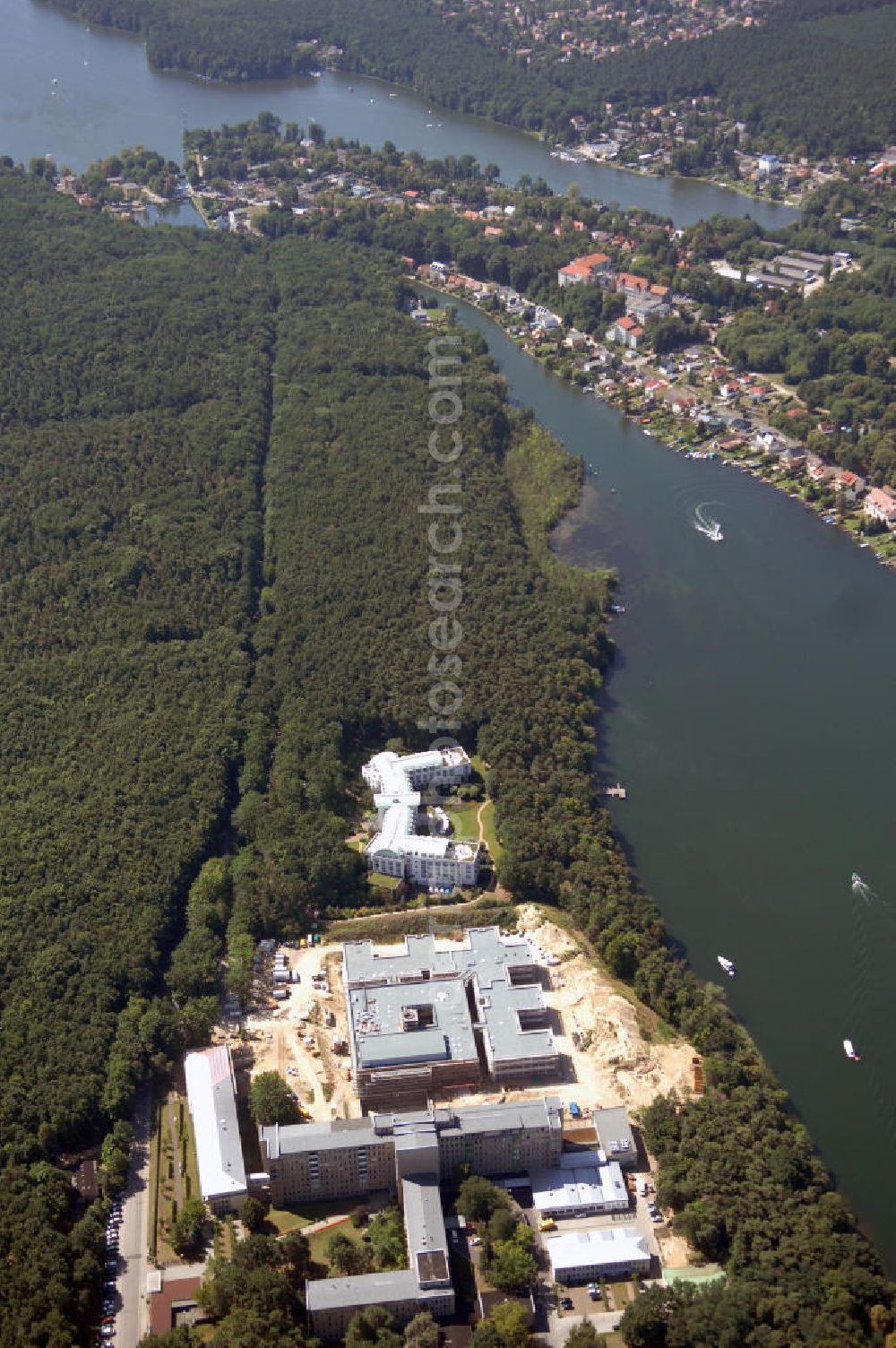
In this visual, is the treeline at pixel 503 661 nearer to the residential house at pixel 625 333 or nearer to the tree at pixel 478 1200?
the tree at pixel 478 1200

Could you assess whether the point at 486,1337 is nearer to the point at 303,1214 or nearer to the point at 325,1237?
the point at 325,1237

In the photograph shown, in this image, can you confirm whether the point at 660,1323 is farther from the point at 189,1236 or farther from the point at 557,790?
the point at 557,790

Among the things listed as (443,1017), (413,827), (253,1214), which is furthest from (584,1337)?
(413,827)

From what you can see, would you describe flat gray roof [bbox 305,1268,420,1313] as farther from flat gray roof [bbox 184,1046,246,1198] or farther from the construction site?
the construction site

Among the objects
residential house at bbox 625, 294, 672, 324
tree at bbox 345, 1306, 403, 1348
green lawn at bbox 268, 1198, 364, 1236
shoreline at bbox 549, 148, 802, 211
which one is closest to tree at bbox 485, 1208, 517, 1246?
tree at bbox 345, 1306, 403, 1348

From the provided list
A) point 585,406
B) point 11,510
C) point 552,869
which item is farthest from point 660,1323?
point 585,406
